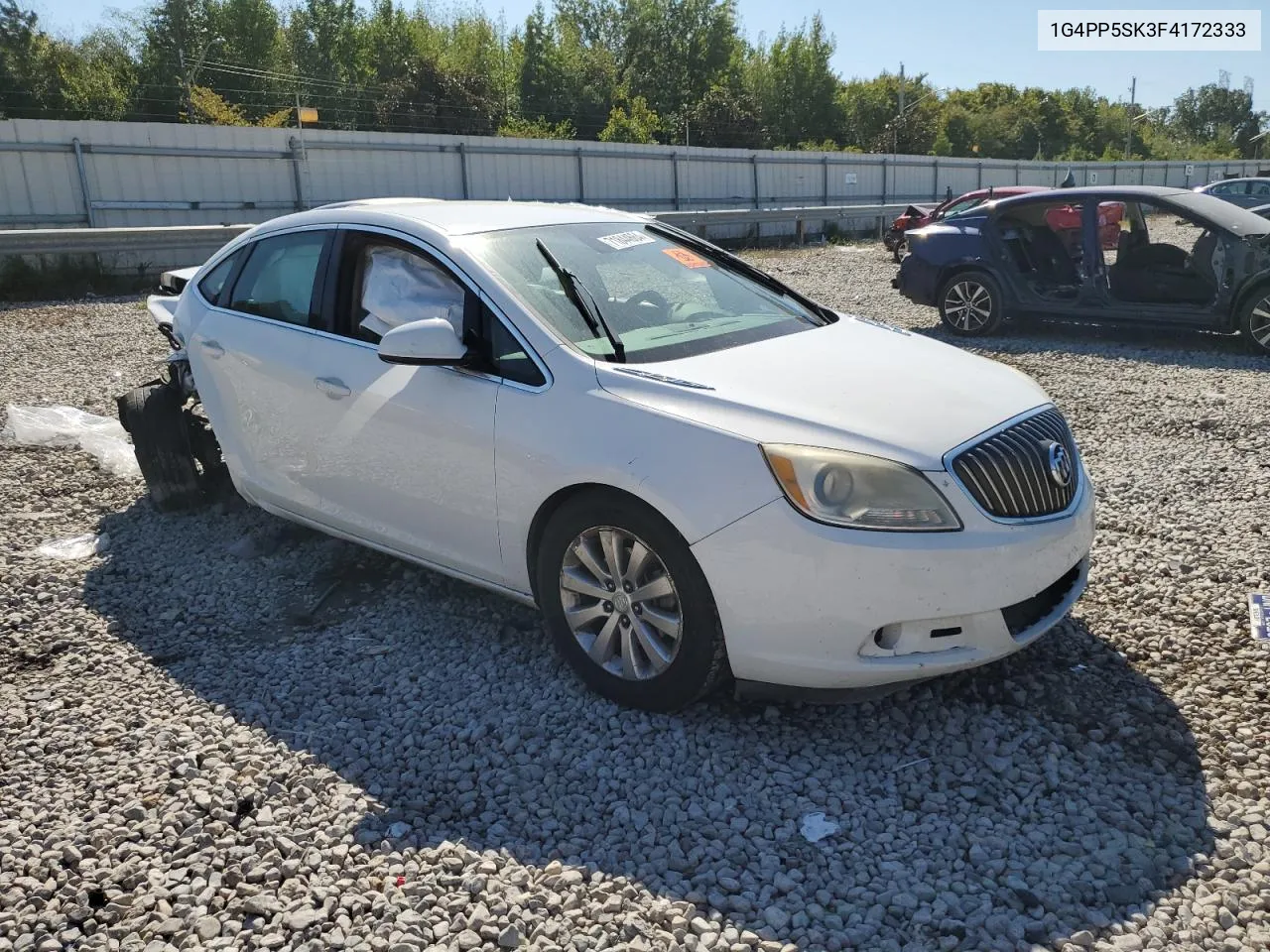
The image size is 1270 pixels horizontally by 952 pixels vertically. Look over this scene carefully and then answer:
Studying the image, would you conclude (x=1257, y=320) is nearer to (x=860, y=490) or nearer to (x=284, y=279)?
(x=860, y=490)

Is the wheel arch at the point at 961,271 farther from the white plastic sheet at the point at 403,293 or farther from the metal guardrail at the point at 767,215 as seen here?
the metal guardrail at the point at 767,215

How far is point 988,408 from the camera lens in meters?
3.58

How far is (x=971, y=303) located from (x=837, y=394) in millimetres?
8244

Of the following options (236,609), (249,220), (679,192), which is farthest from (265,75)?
(236,609)

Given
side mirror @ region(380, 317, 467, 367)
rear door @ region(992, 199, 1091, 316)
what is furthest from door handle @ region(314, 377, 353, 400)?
rear door @ region(992, 199, 1091, 316)

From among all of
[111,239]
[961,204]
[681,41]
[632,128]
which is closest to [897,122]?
[681,41]

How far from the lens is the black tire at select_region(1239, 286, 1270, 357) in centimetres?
938

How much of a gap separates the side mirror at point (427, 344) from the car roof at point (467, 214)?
1.98ft

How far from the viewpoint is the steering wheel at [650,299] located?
4133mm

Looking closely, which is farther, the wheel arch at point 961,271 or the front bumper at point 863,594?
the wheel arch at point 961,271

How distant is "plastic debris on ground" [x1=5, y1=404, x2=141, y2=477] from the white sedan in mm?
2338

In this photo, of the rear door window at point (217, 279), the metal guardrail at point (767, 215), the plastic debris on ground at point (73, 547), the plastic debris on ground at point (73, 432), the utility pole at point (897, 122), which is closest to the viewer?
the rear door window at point (217, 279)

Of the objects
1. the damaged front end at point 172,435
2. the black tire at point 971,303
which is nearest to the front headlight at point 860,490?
the damaged front end at point 172,435

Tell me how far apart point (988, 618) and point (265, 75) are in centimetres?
5949
